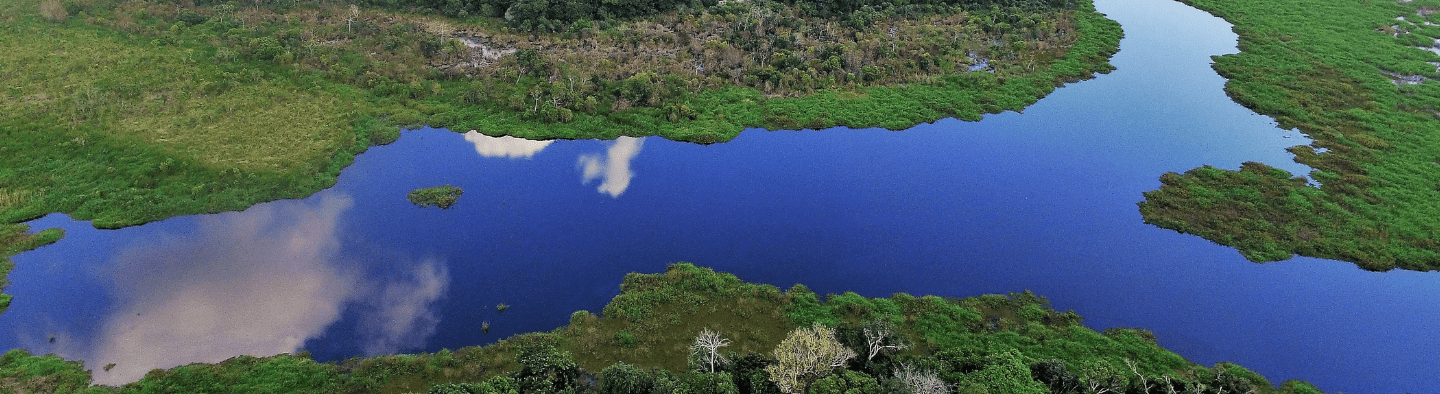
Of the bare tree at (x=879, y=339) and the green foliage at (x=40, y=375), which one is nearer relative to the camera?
the bare tree at (x=879, y=339)

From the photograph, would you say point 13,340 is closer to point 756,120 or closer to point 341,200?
point 341,200

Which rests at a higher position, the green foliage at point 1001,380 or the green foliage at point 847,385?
the green foliage at point 847,385

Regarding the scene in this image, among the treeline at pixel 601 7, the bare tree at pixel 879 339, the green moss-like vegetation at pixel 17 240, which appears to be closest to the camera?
the bare tree at pixel 879 339

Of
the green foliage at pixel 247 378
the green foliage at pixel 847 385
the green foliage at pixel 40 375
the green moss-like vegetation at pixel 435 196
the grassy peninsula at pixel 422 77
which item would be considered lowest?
the green foliage at pixel 247 378

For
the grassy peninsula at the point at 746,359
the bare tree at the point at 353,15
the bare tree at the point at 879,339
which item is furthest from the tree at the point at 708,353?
the bare tree at the point at 353,15

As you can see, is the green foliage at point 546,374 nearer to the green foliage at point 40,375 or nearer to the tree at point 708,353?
the tree at point 708,353

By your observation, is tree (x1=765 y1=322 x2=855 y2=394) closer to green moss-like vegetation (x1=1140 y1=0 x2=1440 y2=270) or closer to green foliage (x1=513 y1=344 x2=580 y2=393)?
green foliage (x1=513 y1=344 x2=580 y2=393)

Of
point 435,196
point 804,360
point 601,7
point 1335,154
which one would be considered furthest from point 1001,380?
point 601,7

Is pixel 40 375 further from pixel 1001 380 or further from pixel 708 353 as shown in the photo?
pixel 1001 380

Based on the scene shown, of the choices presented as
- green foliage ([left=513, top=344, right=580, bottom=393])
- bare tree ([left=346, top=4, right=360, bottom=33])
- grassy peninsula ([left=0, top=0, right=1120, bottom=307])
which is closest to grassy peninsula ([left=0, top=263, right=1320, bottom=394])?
green foliage ([left=513, top=344, right=580, bottom=393])
